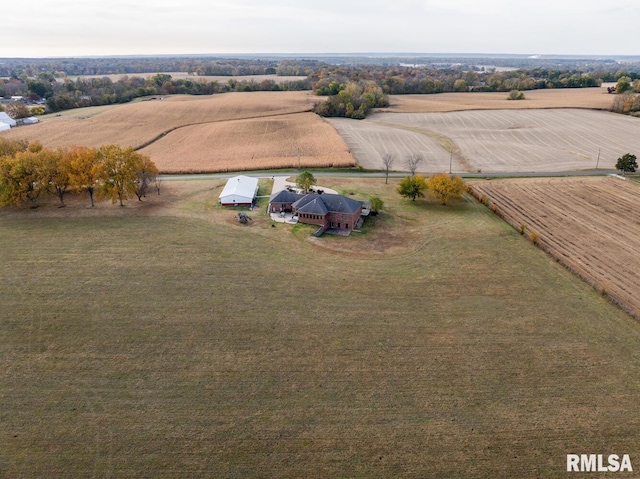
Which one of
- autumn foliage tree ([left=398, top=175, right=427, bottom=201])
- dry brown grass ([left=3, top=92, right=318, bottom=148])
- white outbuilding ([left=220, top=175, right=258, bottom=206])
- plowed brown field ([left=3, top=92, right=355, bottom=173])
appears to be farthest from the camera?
dry brown grass ([left=3, top=92, right=318, bottom=148])

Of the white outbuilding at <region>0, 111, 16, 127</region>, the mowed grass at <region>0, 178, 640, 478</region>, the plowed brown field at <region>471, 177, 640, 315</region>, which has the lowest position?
the mowed grass at <region>0, 178, 640, 478</region>

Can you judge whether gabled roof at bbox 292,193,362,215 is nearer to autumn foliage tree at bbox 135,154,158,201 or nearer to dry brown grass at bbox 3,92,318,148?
autumn foliage tree at bbox 135,154,158,201

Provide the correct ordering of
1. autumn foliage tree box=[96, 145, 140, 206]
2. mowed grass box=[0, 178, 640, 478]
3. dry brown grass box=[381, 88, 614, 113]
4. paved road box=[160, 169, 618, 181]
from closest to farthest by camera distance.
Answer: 1. mowed grass box=[0, 178, 640, 478]
2. autumn foliage tree box=[96, 145, 140, 206]
3. paved road box=[160, 169, 618, 181]
4. dry brown grass box=[381, 88, 614, 113]

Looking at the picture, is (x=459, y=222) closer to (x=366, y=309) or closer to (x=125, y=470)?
(x=366, y=309)

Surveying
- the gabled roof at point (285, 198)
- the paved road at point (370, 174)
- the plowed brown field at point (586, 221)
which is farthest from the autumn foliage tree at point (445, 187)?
the gabled roof at point (285, 198)

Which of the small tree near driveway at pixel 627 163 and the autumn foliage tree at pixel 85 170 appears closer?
the autumn foliage tree at pixel 85 170

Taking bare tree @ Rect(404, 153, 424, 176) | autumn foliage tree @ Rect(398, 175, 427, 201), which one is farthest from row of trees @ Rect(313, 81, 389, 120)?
autumn foliage tree @ Rect(398, 175, 427, 201)

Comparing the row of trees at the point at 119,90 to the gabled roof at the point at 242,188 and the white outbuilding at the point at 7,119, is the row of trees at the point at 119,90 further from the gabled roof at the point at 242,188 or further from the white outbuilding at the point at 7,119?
the gabled roof at the point at 242,188
